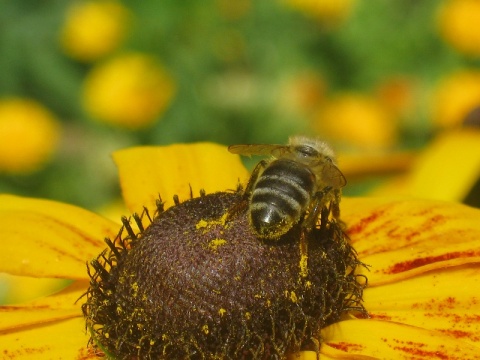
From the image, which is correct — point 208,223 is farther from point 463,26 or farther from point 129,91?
point 463,26

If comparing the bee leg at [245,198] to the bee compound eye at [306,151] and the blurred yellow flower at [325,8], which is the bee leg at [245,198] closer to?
the bee compound eye at [306,151]

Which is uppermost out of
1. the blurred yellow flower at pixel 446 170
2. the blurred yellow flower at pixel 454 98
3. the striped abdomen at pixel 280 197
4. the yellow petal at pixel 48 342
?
the blurred yellow flower at pixel 454 98

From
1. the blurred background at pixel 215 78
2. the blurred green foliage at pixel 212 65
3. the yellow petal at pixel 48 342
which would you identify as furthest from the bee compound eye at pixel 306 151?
the blurred green foliage at pixel 212 65


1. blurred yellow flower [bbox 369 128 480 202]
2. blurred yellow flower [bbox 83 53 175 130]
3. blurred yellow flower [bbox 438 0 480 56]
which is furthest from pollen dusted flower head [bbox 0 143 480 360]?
blurred yellow flower [bbox 438 0 480 56]

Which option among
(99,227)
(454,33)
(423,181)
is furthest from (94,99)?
(99,227)

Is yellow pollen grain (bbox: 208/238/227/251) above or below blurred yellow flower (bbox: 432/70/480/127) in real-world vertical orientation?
below

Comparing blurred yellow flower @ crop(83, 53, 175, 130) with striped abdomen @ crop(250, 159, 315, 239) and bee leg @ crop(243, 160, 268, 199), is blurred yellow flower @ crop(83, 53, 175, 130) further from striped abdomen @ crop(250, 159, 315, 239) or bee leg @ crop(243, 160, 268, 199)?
striped abdomen @ crop(250, 159, 315, 239)

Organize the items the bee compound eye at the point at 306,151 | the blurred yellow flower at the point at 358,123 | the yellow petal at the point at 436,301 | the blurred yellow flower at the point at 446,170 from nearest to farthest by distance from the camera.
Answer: the yellow petal at the point at 436,301
the bee compound eye at the point at 306,151
the blurred yellow flower at the point at 446,170
the blurred yellow flower at the point at 358,123

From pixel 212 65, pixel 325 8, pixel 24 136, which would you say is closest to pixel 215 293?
pixel 212 65
